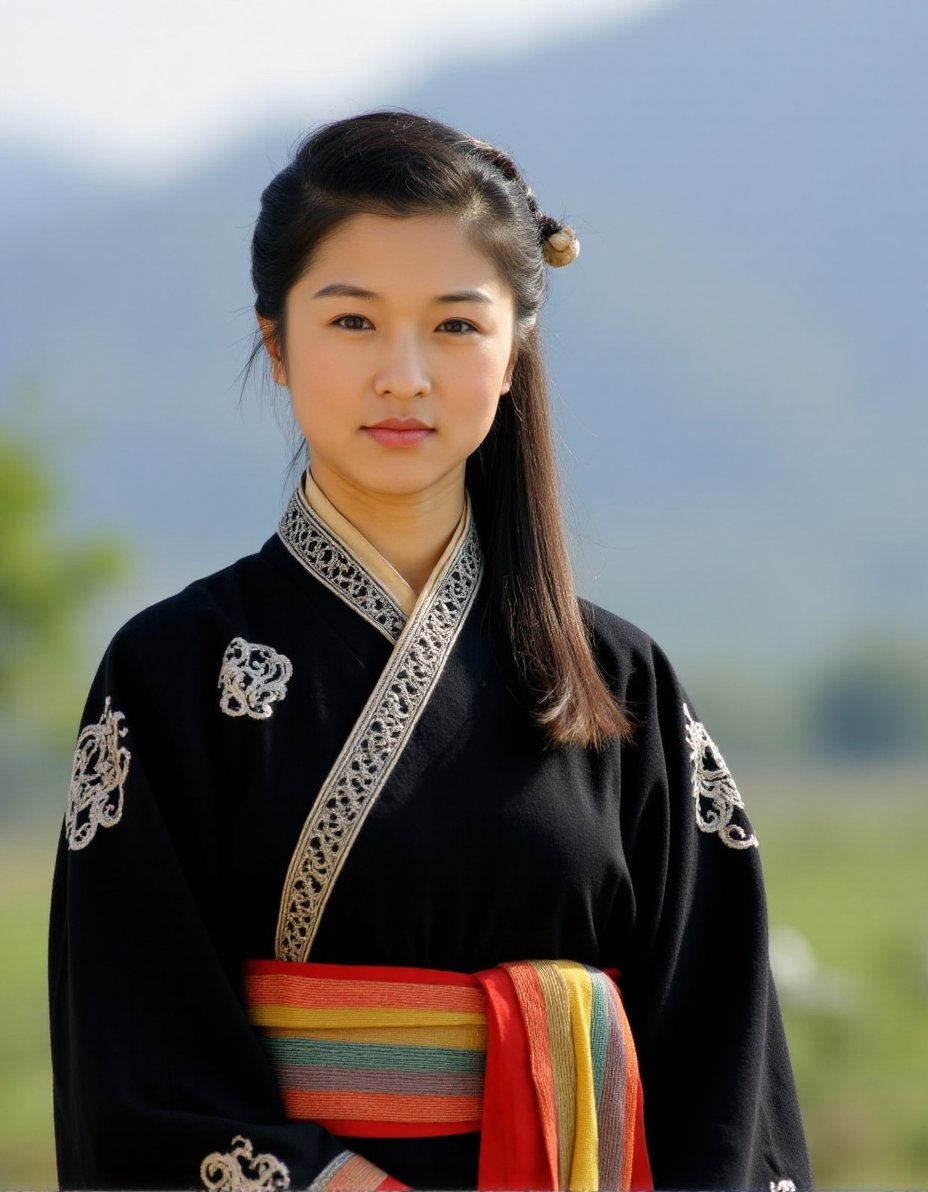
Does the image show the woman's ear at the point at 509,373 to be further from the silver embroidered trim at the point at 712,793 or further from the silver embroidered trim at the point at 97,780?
the silver embroidered trim at the point at 97,780

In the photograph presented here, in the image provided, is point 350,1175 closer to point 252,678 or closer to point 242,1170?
point 242,1170

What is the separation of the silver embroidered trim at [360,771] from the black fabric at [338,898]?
14mm

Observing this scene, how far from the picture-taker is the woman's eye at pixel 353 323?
1.80 m

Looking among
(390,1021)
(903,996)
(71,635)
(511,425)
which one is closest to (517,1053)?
(390,1021)

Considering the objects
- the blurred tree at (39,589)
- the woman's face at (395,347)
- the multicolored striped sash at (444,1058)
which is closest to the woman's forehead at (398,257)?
the woman's face at (395,347)

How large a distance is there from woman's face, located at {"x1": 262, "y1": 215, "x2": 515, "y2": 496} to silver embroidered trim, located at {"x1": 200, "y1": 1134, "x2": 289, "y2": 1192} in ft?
2.32

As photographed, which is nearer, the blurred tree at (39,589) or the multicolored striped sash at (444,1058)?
the multicolored striped sash at (444,1058)

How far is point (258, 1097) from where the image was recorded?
169 cm

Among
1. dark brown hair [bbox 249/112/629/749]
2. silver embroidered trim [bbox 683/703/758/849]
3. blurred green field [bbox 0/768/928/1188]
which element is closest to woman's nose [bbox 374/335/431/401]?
dark brown hair [bbox 249/112/629/749]

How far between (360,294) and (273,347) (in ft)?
0.63

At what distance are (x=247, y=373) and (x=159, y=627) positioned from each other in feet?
1.29

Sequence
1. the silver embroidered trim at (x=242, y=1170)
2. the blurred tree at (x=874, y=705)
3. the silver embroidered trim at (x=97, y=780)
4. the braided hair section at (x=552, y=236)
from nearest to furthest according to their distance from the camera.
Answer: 1. the silver embroidered trim at (x=242, y=1170)
2. the silver embroidered trim at (x=97, y=780)
3. the braided hair section at (x=552, y=236)
4. the blurred tree at (x=874, y=705)

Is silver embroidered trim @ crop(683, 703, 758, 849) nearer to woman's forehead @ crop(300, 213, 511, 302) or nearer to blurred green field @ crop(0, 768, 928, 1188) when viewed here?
woman's forehead @ crop(300, 213, 511, 302)

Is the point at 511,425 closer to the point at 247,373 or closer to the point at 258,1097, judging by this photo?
the point at 247,373
